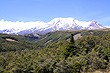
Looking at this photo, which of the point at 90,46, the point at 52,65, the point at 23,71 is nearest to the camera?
the point at 52,65

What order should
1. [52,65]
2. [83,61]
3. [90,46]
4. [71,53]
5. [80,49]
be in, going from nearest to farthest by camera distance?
[83,61] → [52,65] → [71,53] → [80,49] → [90,46]

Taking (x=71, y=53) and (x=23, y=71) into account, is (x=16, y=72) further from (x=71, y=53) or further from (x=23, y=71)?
(x=71, y=53)

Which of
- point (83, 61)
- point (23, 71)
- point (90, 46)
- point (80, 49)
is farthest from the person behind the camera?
point (90, 46)

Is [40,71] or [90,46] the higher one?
[90,46]

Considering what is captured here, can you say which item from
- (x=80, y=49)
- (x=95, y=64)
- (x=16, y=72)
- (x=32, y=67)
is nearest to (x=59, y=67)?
(x=95, y=64)

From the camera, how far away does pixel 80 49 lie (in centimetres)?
9669

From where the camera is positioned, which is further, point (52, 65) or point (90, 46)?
point (90, 46)

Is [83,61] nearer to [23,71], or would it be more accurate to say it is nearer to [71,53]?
[71,53]

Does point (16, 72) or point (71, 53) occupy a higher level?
point (71, 53)

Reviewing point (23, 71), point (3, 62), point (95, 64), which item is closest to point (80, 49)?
point (95, 64)

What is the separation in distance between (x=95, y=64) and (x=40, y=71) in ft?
101

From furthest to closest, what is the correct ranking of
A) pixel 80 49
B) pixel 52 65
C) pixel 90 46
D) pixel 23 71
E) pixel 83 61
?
pixel 90 46, pixel 80 49, pixel 23 71, pixel 52 65, pixel 83 61

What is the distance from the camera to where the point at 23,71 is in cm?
7881

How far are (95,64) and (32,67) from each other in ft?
136
